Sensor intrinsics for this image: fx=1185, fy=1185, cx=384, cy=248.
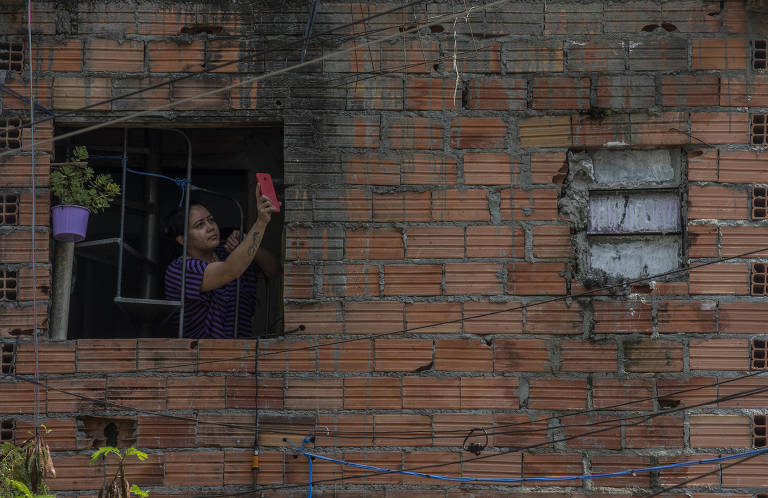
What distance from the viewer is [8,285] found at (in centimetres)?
651

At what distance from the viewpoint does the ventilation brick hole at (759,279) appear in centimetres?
642

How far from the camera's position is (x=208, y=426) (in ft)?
21.0

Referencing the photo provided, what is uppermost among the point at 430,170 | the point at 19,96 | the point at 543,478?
the point at 19,96

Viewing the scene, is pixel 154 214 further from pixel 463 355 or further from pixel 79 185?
pixel 463 355

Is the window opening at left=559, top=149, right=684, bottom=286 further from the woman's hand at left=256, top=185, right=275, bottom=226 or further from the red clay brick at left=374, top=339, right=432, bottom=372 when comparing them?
the woman's hand at left=256, top=185, right=275, bottom=226

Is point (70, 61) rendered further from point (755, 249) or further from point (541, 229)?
point (755, 249)

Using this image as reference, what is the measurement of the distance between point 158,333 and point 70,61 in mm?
1863

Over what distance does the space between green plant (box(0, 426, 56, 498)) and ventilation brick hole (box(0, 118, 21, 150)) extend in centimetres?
175

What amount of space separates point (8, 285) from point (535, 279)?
289 cm


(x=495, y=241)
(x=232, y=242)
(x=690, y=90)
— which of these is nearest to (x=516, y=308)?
(x=495, y=241)

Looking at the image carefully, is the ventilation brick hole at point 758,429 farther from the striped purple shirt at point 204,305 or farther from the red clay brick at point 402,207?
the striped purple shirt at point 204,305

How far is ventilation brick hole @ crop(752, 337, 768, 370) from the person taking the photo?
6.38m

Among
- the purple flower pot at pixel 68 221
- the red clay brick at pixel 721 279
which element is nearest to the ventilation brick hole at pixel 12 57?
the purple flower pot at pixel 68 221

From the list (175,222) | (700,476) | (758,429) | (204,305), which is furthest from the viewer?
(175,222)
